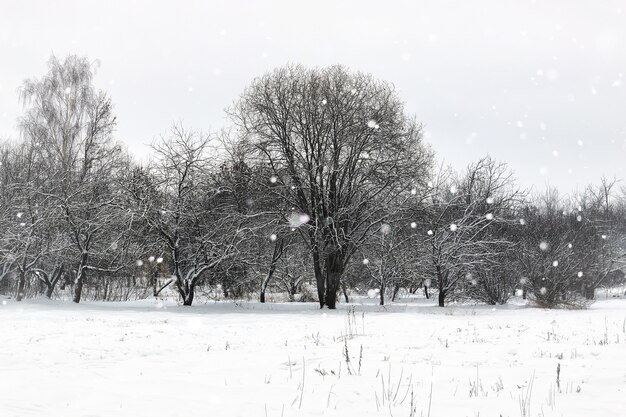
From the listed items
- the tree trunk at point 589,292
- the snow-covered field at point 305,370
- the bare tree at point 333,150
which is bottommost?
the snow-covered field at point 305,370

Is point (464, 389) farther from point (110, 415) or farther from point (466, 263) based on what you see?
point (466, 263)

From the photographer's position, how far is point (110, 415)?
4281 millimetres

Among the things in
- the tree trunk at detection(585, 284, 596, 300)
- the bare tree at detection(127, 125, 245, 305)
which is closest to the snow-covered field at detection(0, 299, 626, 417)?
the bare tree at detection(127, 125, 245, 305)

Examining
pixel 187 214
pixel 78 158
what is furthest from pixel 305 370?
pixel 78 158

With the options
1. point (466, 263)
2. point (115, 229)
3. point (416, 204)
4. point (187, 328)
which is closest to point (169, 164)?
point (115, 229)

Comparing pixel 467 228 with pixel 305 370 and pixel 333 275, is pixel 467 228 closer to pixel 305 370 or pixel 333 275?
pixel 333 275

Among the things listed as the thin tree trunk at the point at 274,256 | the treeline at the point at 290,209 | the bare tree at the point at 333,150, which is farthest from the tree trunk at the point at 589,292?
the thin tree trunk at the point at 274,256

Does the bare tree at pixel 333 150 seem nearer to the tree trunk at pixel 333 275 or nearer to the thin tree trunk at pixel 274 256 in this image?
the tree trunk at pixel 333 275

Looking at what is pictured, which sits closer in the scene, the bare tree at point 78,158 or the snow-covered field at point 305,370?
the snow-covered field at point 305,370

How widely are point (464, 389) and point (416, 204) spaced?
15105 millimetres

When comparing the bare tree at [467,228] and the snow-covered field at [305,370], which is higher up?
the bare tree at [467,228]

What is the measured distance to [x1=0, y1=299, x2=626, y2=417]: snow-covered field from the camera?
4680 millimetres

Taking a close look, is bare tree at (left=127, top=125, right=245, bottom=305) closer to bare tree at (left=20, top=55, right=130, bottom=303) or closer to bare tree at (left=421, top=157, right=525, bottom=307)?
bare tree at (left=20, top=55, right=130, bottom=303)

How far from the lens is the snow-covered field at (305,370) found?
15.4 ft
